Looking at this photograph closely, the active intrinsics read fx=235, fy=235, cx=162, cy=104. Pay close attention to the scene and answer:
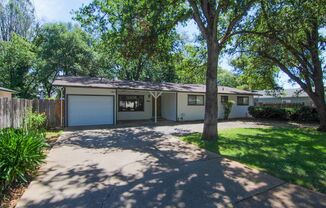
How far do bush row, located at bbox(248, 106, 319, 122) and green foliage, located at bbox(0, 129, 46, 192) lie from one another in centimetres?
1911

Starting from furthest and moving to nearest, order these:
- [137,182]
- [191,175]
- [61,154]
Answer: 1. [61,154]
2. [191,175]
3. [137,182]

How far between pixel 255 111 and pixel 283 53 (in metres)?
7.35

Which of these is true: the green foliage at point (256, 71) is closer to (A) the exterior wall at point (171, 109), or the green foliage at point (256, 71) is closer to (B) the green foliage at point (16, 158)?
(A) the exterior wall at point (171, 109)

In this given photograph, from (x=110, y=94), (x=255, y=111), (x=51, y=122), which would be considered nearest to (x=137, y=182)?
(x=51, y=122)

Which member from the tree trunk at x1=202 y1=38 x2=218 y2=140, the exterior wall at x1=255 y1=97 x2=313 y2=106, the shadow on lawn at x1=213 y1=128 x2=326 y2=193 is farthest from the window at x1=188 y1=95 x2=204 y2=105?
the exterior wall at x1=255 y1=97 x2=313 y2=106

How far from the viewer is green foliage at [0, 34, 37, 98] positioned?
2555 cm

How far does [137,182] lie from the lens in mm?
4973

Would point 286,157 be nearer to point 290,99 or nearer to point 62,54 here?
point 62,54

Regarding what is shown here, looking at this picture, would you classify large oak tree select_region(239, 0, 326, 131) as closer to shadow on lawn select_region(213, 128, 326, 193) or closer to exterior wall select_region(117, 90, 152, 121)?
shadow on lawn select_region(213, 128, 326, 193)

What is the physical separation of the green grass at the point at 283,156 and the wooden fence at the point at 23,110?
670 cm

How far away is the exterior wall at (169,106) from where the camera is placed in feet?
59.9

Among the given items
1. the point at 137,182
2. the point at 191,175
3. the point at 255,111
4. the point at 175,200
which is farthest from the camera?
the point at 255,111

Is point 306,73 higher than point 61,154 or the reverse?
higher

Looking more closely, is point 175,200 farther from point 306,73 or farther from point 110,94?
point 306,73
